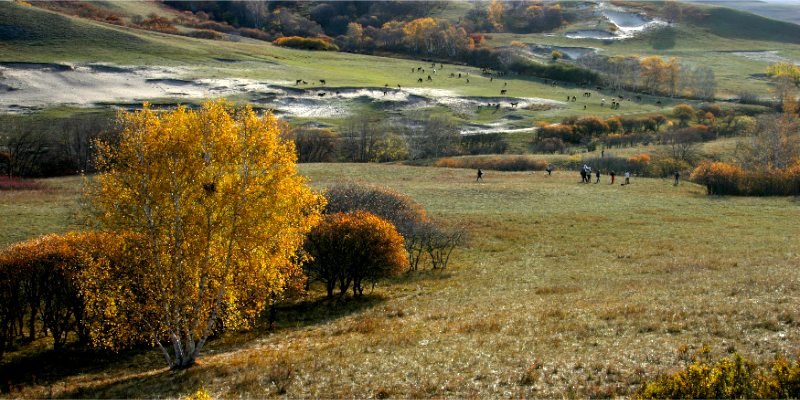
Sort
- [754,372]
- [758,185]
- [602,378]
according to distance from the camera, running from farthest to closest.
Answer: [758,185] → [602,378] → [754,372]

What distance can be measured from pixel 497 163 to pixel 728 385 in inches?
3386

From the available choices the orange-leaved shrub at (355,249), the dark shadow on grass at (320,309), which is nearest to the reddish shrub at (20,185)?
the orange-leaved shrub at (355,249)

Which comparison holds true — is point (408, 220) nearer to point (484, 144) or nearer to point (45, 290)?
point (45, 290)

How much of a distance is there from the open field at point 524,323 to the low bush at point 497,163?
3816cm

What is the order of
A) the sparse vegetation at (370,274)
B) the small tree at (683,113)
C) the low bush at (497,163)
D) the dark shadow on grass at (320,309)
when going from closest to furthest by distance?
1. the sparse vegetation at (370,274)
2. the dark shadow on grass at (320,309)
3. the low bush at (497,163)
4. the small tree at (683,113)

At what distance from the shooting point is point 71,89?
127 metres

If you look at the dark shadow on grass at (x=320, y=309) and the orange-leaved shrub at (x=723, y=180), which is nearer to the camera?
the dark shadow on grass at (x=320, y=309)

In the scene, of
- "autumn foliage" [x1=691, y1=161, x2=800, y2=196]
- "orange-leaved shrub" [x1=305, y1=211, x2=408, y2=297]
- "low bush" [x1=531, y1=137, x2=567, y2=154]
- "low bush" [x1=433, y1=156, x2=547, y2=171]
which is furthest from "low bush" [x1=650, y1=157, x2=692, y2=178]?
"orange-leaved shrub" [x1=305, y1=211, x2=408, y2=297]

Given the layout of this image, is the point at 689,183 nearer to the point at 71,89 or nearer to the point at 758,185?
the point at 758,185

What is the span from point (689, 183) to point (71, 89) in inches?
4779

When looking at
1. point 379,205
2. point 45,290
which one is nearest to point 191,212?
point 45,290

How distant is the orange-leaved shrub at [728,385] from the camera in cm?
1213

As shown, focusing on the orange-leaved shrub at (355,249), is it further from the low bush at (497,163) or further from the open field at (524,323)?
the low bush at (497,163)

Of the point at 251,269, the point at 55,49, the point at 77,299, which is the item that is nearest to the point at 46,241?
the point at 77,299
